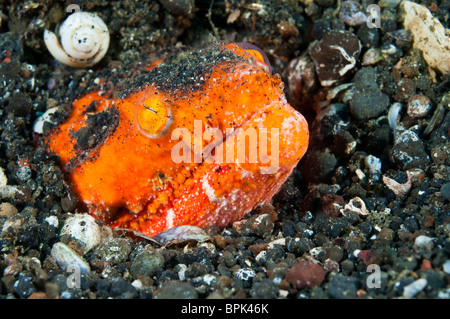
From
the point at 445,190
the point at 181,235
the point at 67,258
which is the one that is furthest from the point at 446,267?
the point at 67,258

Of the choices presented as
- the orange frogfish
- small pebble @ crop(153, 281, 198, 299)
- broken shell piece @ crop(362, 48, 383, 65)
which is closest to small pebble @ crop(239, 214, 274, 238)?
the orange frogfish

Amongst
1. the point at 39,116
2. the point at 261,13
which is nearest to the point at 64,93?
the point at 39,116

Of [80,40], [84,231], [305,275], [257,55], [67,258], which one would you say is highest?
[80,40]

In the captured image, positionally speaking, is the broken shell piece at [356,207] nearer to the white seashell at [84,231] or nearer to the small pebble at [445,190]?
the small pebble at [445,190]

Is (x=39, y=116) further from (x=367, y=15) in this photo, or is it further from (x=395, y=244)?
(x=367, y=15)

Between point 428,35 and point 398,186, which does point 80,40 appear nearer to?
point 398,186

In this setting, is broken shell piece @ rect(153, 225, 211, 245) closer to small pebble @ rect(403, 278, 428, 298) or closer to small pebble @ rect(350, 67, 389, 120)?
small pebble @ rect(403, 278, 428, 298)

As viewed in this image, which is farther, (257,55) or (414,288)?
(257,55)
